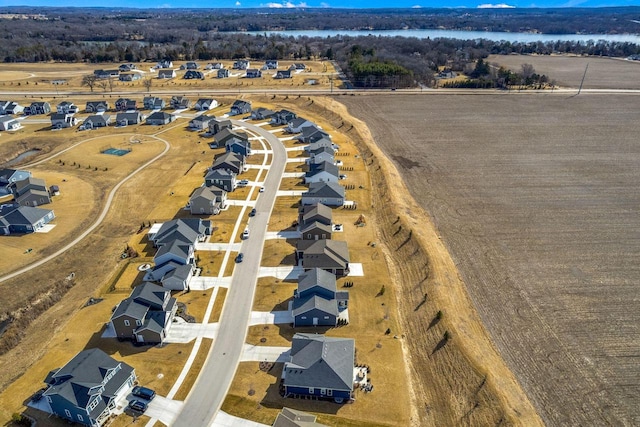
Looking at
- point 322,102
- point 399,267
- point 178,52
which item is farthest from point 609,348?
point 178,52

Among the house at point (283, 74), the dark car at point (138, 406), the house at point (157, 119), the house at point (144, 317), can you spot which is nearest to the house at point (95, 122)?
the house at point (157, 119)

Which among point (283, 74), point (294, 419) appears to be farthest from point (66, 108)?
point (294, 419)

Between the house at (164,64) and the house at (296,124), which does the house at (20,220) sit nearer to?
the house at (296,124)

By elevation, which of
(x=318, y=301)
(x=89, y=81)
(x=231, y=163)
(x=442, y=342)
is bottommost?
(x=442, y=342)

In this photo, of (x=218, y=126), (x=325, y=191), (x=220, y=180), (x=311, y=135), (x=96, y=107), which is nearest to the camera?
(x=325, y=191)

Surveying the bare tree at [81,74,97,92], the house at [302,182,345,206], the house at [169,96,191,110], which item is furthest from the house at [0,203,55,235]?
the bare tree at [81,74,97,92]

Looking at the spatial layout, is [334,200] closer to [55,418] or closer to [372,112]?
[55,418]

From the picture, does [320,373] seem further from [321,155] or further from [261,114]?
[261,114]
